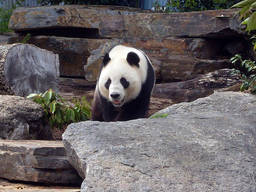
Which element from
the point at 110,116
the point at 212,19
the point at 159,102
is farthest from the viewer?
the point at 212,19

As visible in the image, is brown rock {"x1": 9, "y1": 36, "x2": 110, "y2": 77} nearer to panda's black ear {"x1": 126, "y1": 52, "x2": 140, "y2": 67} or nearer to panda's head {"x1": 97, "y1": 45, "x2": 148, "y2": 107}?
panda's head {"x1": 97, "y1": 45, "x2": 148, "y2": 107}

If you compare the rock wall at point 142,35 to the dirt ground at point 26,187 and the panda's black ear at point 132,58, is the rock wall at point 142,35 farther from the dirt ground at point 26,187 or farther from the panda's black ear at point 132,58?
the dirt ground at point 26,187

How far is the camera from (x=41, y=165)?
3.60 m

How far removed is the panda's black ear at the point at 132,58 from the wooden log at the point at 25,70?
178 cm

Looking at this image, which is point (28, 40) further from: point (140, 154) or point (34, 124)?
point (140, 154)

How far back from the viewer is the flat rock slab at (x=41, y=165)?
3.60 metres

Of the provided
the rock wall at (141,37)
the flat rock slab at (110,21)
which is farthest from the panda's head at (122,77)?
the flat rock slab at (110,21)

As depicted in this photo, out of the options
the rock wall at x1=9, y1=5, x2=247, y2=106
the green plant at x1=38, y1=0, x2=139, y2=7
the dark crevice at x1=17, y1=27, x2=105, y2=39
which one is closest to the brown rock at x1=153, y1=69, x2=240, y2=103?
the rock wall at x1=9, y1=5, x2=247, y2=106

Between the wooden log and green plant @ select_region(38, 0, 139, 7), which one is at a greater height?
green plant @ select_region(38, 0, 139, 7)

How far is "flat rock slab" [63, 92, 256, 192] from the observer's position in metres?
2.60

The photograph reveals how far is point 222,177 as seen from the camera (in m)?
2.71

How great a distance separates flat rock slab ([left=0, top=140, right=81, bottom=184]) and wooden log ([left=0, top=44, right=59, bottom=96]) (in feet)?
6.86

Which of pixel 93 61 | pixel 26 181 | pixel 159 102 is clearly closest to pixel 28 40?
pixel 93 61

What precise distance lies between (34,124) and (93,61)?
3.19m
